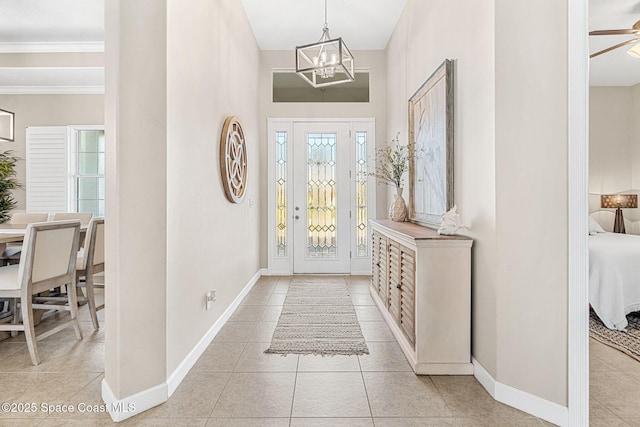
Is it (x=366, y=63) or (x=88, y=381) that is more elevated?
(x=366, y=63)

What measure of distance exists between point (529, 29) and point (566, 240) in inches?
44.0

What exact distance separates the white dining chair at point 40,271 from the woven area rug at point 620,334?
391 centimetres

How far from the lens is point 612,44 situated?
1849 millimetres

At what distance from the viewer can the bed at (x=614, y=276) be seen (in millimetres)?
1981

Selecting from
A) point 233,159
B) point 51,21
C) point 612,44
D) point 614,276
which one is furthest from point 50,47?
point 614,276

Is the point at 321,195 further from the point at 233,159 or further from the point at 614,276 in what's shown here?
the point at 614,276

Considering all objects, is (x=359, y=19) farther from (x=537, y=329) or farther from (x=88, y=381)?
(x=88, y=381)

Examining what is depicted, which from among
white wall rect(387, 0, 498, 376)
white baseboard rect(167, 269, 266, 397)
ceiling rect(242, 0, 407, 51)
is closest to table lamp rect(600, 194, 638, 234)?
white wall rect(387, 0, 498, 376)

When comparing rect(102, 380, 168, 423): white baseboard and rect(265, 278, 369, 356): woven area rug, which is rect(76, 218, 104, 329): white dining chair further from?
rect(265, 278, 369, 356): woven area rug

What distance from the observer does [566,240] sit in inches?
72.4

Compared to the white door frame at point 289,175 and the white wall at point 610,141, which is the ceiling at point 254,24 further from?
the white wall at point 610,141

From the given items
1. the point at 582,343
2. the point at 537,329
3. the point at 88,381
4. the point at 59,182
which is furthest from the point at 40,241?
the point at 59,182

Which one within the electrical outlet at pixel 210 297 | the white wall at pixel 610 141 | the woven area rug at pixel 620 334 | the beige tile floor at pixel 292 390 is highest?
the white wall at pixel 610 141

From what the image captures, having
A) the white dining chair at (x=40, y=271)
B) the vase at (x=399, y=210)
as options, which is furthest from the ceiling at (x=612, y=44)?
the white dining chair at (x=40, y=271)
